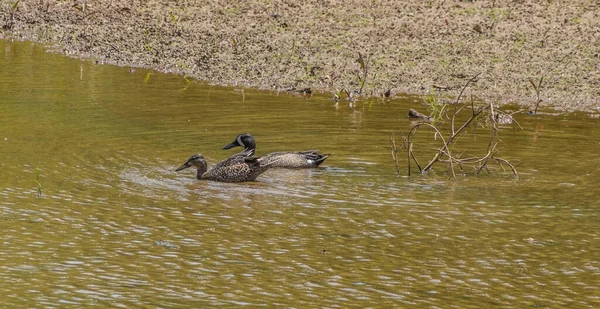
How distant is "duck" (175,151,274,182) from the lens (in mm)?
13367

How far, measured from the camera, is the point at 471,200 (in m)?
12.4

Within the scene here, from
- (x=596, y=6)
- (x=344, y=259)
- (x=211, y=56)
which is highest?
(x=596, y=6)

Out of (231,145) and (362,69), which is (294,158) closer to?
(231,145)

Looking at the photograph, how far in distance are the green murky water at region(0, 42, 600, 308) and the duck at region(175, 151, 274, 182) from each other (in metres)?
0.20

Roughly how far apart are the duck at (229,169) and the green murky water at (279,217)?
195mm

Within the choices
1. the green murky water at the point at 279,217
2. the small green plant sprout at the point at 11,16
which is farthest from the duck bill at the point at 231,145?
the small green plant sprout at the point at 11,16

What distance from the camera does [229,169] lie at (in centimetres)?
1345

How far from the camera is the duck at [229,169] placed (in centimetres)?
1337

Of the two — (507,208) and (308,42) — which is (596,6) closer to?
(308,42)

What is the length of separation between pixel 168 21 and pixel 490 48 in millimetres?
7547

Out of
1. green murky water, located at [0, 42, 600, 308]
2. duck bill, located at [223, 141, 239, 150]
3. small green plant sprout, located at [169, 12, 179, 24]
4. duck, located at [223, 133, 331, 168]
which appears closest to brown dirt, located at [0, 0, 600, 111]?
small green plant sprout, located at [169, 12, 179, 24]

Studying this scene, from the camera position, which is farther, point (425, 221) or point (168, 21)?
point (168, 21)

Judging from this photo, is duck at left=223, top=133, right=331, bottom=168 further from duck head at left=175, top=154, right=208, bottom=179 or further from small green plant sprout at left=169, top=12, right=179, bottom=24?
small green plant sprout at left=169, top=12, right=179, bottom=24

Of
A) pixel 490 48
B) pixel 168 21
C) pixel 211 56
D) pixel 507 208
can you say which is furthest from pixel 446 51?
pixel 507 208
